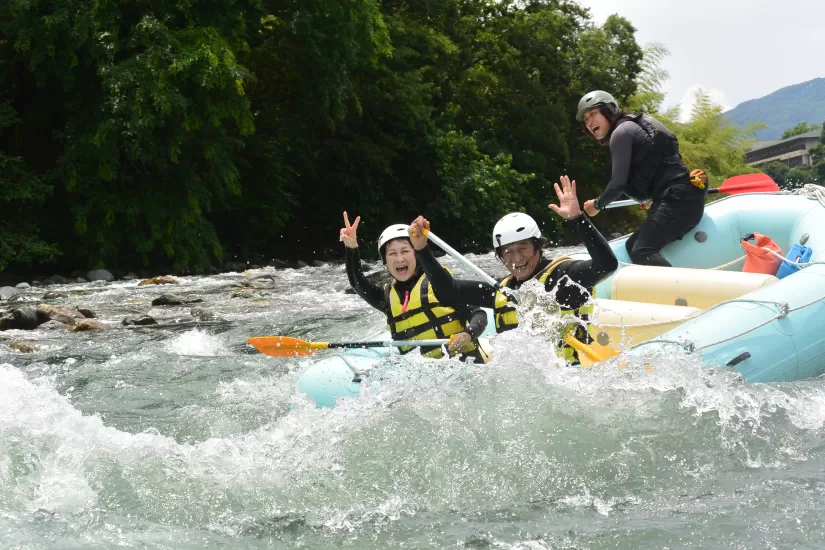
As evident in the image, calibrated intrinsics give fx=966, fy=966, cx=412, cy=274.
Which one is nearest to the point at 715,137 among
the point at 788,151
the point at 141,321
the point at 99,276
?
the point at 99,276

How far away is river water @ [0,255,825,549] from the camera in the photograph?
3.29 m

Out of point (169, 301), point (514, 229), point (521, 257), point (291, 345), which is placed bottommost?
point (169, 301)

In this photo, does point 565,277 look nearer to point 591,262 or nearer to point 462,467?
point 591,262

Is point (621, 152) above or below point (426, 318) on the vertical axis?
above

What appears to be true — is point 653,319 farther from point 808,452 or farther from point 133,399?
point 133,399

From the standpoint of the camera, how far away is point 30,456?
388 cm

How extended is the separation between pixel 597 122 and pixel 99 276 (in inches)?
387

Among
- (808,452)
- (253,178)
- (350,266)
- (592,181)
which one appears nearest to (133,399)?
(350,266)

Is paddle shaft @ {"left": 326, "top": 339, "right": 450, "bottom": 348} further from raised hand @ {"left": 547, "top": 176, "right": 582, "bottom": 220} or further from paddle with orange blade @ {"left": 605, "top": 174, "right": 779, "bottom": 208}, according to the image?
paddle with orange blade @ {"left": 605, "top": 174, "right": 779, "bottom": 208}

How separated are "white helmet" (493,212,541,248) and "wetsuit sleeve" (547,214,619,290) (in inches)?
8.8

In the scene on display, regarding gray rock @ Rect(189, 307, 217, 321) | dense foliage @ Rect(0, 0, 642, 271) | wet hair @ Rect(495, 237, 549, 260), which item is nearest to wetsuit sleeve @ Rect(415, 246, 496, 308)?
wet hair @ Rect(495, 237, 549, 260)

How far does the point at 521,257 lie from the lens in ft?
14.9

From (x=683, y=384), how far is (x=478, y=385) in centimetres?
92

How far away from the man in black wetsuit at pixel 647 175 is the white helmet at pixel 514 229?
3.41 feet
